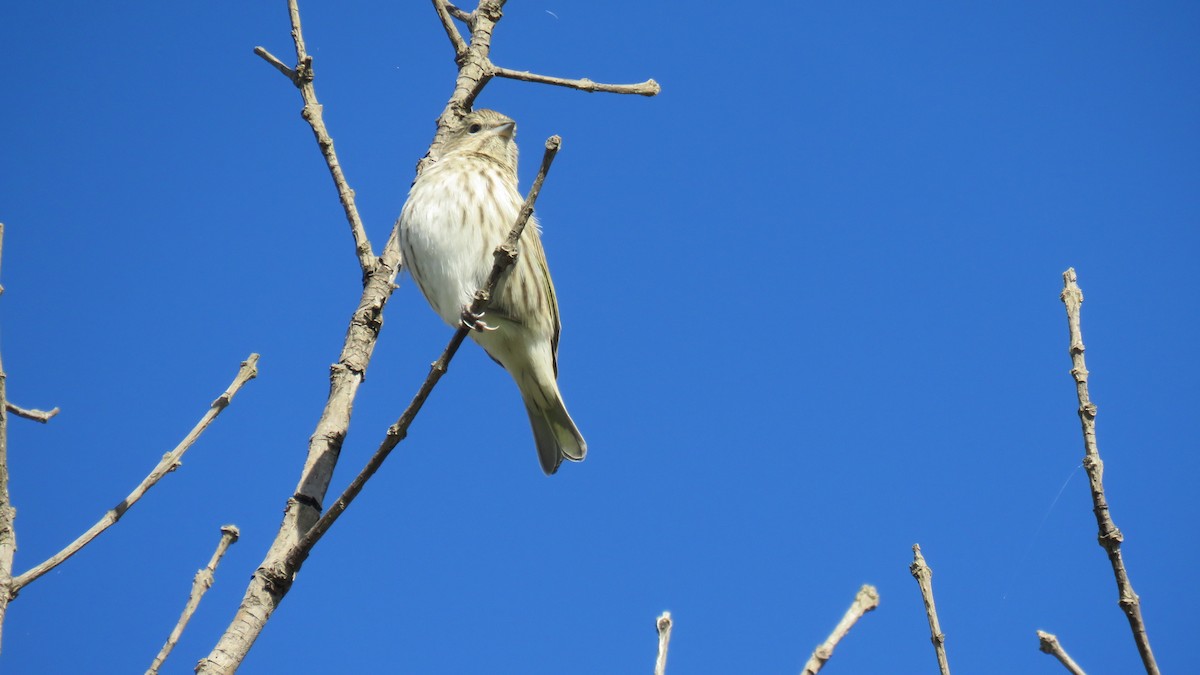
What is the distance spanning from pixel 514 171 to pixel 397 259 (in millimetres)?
3060

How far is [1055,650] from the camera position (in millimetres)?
2637

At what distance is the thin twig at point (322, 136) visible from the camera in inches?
182

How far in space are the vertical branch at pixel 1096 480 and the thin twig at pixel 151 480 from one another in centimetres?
269

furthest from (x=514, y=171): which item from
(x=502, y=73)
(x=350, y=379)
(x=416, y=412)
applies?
(x=416, y=412)

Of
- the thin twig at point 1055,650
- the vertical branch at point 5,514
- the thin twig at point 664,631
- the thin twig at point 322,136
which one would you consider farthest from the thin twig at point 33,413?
the thin twig at point 1055,650

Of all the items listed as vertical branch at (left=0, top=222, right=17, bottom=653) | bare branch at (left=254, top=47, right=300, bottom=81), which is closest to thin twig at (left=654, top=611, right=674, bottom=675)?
vertical branch at (left=0, top=222, right=17, bottom=653)

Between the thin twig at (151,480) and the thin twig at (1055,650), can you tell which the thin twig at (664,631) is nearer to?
the thin twig at (1055,650)

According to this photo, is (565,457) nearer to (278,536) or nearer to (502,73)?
(502,73)

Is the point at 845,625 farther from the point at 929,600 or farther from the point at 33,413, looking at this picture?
the point at 33,413

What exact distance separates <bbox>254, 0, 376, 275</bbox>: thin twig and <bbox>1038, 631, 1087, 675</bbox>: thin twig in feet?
9.79

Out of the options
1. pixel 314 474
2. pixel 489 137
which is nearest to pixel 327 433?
pixel 314 474

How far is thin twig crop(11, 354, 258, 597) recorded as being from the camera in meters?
3.12

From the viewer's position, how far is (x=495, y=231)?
6258 mm

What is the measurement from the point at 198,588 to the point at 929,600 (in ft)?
7.08
